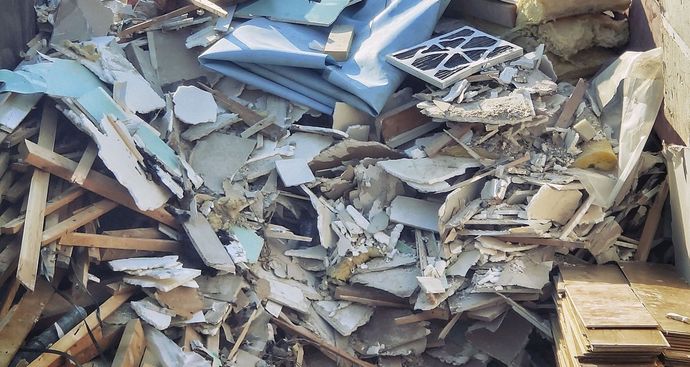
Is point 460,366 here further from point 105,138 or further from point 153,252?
point 105,138

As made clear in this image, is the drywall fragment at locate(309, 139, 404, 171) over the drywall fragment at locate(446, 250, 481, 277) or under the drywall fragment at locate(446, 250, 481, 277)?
over

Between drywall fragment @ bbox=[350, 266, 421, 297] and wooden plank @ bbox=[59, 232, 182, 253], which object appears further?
drywall fragment @ bbox=[350, 266, 421, 297]

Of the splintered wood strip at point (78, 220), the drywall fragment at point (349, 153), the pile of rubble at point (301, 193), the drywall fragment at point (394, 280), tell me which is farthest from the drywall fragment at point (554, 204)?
the splintered wood strip at point (78, 220)

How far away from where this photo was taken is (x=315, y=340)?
441 centimetres

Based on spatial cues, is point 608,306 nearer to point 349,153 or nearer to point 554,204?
point 554,204

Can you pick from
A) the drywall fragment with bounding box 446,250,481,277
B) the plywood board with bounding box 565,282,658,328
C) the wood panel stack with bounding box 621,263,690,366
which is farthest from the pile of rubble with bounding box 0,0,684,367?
the plywood board with bounding box 565,282,658,328

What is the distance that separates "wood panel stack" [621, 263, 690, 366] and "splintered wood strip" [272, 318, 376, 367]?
5.78 feet

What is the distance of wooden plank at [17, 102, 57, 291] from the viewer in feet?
11.8

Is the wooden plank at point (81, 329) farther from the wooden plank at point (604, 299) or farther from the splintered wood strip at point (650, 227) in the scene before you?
the splintered wood strip at point (650, 227)

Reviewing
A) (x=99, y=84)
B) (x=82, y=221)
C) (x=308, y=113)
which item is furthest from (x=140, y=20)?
(x=82, y=221)

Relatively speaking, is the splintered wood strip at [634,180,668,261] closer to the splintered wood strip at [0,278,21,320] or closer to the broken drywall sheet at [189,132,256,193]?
the broken drywall sheet at [189,132,256,193]

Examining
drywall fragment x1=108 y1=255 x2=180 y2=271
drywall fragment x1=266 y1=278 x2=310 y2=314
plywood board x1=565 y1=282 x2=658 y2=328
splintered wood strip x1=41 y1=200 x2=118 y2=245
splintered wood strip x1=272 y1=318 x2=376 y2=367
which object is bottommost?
splintered wood strip x1=272 y1=318 x2=376 y2=367

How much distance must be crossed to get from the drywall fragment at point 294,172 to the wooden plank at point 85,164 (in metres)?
1.25

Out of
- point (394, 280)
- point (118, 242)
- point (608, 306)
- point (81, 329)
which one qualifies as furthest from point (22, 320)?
point (608, 306)
